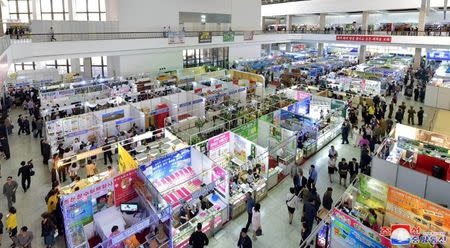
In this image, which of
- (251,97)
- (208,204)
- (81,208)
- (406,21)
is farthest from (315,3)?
(81,208)

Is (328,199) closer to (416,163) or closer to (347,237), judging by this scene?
(347,237)

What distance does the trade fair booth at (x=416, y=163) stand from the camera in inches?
362

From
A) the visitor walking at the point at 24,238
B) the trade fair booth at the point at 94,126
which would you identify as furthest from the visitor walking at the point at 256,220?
the trade fair booth at the point at 94,126

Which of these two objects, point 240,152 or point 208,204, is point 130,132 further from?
point 208,204

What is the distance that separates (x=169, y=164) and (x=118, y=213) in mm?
2582

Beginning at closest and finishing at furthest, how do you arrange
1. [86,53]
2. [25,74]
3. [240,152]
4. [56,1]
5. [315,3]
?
[240,152]
[86,53]
[25,74]
[56,1]
[315,3]

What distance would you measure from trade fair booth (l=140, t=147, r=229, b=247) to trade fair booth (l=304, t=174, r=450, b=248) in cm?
288

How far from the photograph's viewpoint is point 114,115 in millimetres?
14930

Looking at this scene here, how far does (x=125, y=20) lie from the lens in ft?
79.7

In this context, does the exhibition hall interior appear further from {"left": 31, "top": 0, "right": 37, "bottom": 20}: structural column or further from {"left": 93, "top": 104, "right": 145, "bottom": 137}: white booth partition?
{"left": 31, "top": 0, "right": 37, "bottom": 20}: structural column

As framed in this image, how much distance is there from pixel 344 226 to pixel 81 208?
20.6ft

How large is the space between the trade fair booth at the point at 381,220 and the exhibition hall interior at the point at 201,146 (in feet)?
0.09

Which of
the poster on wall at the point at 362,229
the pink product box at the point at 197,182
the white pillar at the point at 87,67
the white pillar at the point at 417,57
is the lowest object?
the pink product box at the point at 197,182

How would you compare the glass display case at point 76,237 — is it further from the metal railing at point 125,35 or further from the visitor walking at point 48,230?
the metal railing at point 125,35
